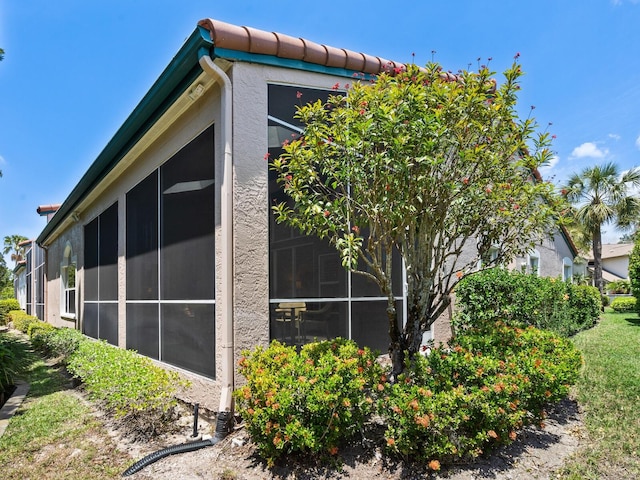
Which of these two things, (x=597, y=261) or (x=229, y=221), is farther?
(x=597, y=261)

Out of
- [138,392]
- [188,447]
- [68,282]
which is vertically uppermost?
[68,282]

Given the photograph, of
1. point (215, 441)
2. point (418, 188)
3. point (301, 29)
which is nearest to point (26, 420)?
point (215, 441)

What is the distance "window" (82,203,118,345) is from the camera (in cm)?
1020

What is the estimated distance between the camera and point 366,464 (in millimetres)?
4098

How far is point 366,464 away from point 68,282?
51.9 ft

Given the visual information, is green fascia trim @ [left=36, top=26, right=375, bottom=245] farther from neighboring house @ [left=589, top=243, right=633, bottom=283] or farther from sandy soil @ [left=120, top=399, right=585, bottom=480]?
neighboring house @ [left=589, top=243, right=633, bottom=283]

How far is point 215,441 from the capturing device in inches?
193

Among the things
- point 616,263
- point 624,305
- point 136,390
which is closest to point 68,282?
point 136,390

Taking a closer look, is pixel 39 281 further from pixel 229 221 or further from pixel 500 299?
pixel 500 299

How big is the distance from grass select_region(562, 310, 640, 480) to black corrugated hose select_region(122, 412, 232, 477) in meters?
3.69

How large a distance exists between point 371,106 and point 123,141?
19.7ft

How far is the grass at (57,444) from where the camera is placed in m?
4.51

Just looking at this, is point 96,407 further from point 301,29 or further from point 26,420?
point 301,29

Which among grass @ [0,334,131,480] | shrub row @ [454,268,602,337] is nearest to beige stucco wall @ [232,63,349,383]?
grass @ [0,334,131,480]
